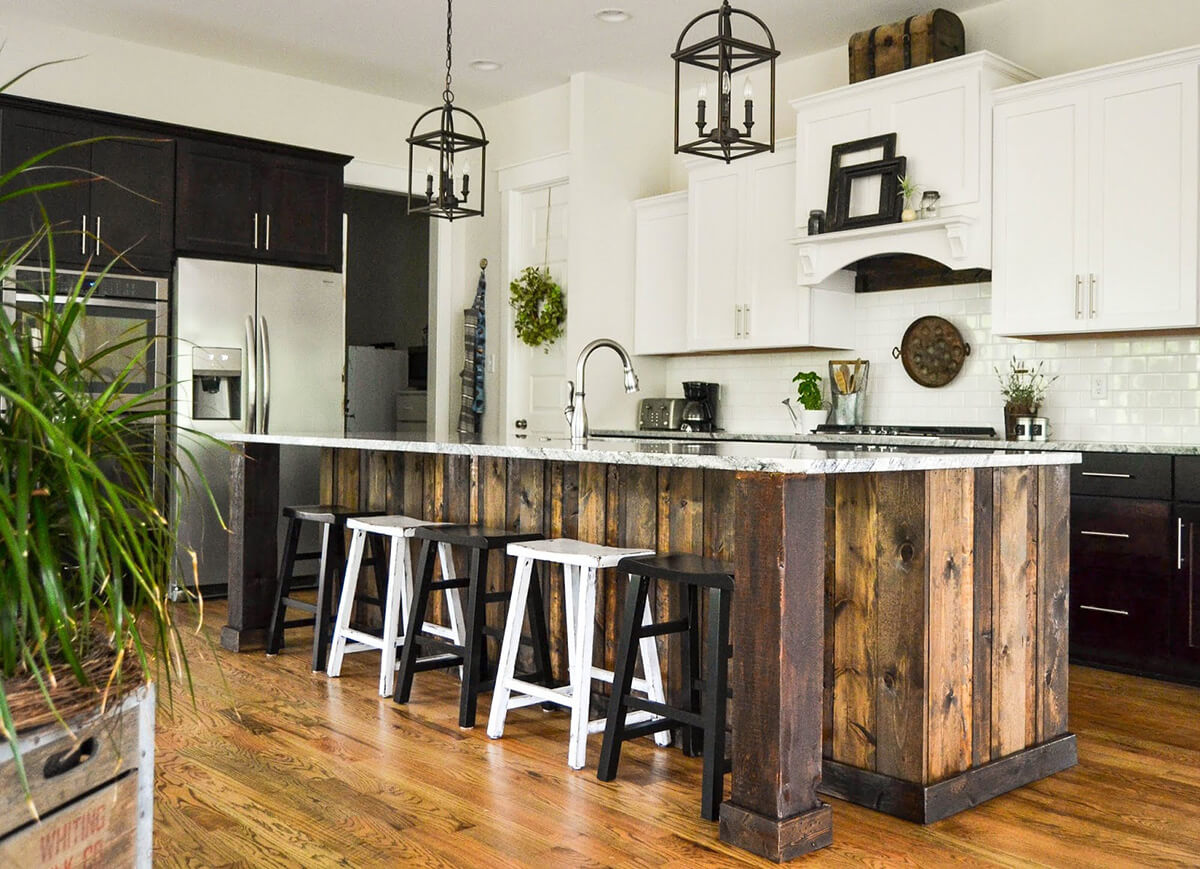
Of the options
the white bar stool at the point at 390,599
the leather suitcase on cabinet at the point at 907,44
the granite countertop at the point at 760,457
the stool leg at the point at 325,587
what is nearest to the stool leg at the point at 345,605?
the white bar stool at the point at 390,599

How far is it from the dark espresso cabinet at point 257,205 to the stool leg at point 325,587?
2180 mm

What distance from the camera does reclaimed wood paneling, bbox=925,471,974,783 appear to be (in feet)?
8.77

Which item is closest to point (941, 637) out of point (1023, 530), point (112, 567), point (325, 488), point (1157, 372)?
point (1023, 530)

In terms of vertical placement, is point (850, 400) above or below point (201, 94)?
below

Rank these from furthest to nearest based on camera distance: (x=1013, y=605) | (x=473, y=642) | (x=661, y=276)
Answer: (x=661, y=276) → (x=473, y=642) → (x=1013, y=605)

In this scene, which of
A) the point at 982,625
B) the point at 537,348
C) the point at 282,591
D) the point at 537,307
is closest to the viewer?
the point at 982,625

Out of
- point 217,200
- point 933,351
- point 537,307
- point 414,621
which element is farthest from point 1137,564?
point 217,200

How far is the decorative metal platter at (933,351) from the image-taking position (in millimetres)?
5305

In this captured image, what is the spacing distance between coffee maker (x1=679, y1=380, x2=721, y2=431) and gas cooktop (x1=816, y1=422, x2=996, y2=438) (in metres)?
0.76

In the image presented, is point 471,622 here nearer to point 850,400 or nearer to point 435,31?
point 850,400

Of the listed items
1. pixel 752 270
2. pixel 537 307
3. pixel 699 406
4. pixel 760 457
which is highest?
pixel 752 270

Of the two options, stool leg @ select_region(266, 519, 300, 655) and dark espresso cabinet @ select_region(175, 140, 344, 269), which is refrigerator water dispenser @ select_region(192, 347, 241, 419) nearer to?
dark espresso cabinet @ select_region(175, 140, 344, 269)

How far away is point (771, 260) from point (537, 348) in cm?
175

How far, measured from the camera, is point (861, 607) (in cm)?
279
